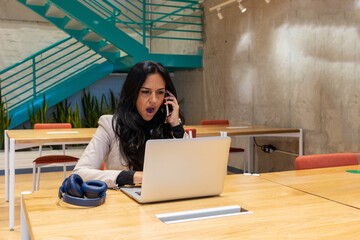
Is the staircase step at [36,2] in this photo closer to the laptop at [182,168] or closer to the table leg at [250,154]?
the table leg at [250,154]

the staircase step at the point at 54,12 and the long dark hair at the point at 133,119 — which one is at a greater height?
the staircase step at the point at 54,12

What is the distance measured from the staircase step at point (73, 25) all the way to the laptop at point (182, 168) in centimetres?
501

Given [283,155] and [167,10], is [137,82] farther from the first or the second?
[167,10]

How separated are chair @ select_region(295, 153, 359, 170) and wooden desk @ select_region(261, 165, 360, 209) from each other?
0.48ft

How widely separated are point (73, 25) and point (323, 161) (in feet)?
16.0

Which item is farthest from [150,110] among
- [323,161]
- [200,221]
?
[323,161]

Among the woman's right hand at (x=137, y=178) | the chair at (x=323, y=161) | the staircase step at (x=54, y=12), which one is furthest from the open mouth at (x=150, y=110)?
the staircase step at (x=54, y=12)

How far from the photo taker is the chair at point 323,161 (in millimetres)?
2043

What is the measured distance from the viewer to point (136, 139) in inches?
68.9

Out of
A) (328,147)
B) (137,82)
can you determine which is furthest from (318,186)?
(328,147)

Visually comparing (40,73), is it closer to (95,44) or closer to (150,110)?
(95,44)

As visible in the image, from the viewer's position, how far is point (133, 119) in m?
Result: 1.77

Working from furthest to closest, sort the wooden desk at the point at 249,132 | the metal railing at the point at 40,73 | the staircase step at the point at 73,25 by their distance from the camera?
the metal railing at the point at 40,73 < the staircase step at the point at 73,25 < the wooden desk at the point at 249,132

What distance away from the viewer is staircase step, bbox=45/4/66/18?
18.2 ft
